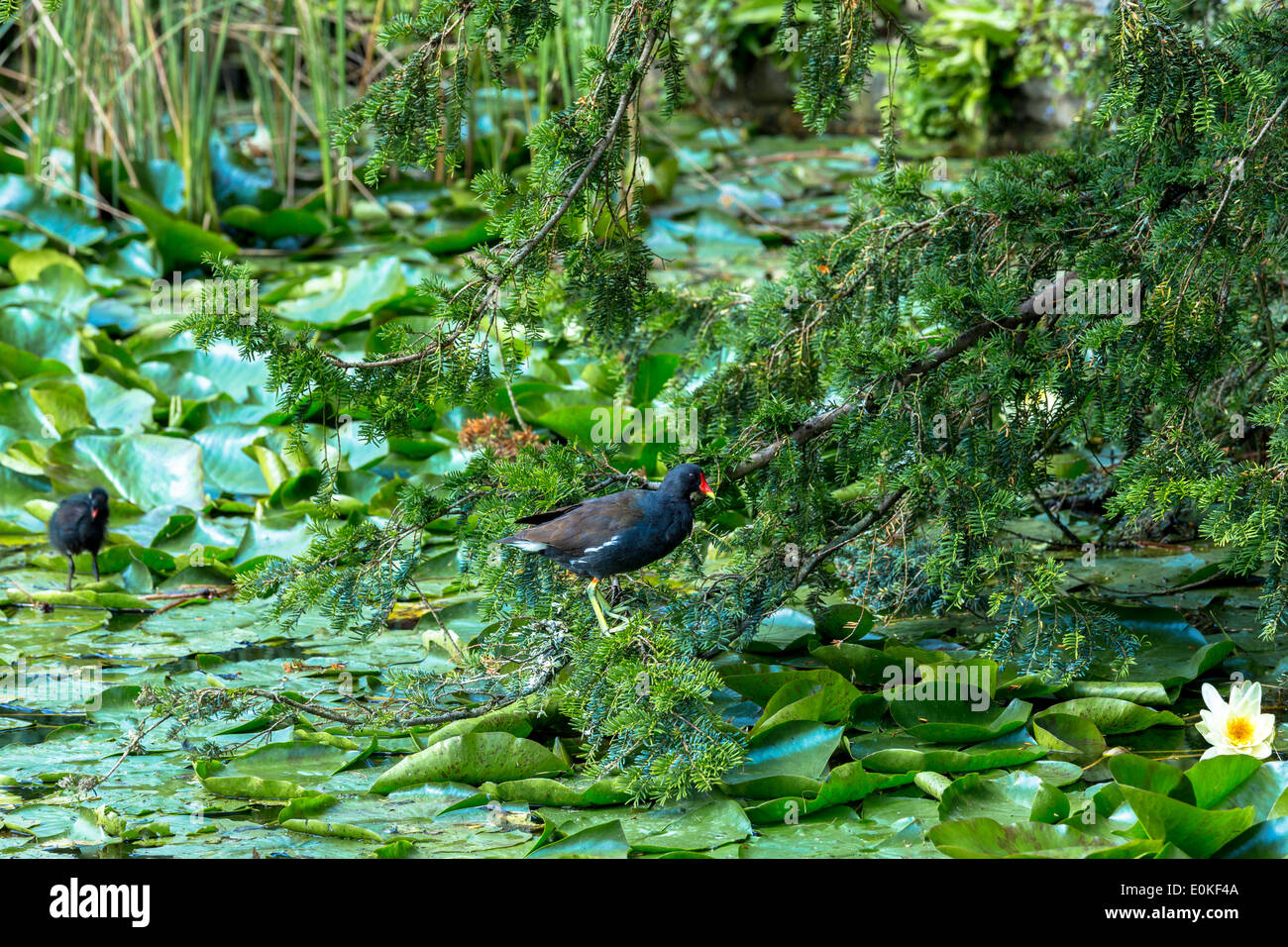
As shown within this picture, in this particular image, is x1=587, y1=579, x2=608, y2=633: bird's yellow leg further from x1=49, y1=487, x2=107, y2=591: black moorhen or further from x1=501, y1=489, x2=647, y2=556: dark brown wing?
x1=49, y1=487, x2=107, y2=591: black moorhen

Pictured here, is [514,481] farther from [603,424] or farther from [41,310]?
[41,310]

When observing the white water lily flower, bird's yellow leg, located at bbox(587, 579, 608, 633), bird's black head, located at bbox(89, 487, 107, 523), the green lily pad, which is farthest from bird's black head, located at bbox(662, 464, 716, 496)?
bird's black head, located at bbox(89, 487, 107, 523)

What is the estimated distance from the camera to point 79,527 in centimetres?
443

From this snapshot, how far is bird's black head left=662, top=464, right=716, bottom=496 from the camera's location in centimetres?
319

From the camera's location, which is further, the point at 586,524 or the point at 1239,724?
the point at 586,524

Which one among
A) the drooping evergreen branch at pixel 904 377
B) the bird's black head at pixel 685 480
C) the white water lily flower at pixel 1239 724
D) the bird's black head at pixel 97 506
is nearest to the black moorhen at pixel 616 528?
the bird's black head at pixel 685 480

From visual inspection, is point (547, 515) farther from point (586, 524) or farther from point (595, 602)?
point (595, 602)

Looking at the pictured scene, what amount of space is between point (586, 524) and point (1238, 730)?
1.61m

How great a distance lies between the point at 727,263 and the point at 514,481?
15.6 ft

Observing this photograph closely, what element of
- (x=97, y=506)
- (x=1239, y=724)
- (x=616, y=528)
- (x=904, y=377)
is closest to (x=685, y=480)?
(x=616, y=528)

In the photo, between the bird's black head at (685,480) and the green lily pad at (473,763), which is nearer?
the green lily pad at (473,763)

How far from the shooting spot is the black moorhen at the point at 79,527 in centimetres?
443

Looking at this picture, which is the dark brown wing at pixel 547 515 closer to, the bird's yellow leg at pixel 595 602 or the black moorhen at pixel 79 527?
the bird's yellow leg at pixel 595 602
